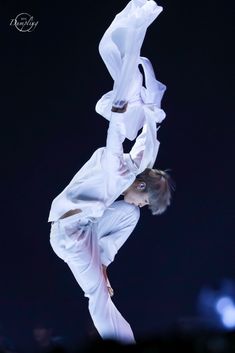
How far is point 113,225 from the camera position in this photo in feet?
8.18

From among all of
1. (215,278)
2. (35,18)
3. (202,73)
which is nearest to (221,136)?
(202,73)

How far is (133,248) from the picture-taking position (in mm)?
3053

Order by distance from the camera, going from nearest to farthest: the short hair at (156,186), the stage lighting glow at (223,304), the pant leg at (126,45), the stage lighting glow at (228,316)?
the pant leg at (126,45)
the short hair at (156,186)
the stage lighting glow at (228,316)
the stage lighting glow at (223,304)

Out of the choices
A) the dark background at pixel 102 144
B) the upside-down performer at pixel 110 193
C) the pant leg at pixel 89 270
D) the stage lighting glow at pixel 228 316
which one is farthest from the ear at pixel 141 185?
the stage lighting glow at pixel 228 316

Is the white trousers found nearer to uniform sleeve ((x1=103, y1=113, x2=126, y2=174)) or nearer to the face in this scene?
the face

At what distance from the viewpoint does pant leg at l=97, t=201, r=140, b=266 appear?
2.47 meters

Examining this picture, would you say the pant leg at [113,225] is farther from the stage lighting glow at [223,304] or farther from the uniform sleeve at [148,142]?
the stage lighting glow at [223,304]

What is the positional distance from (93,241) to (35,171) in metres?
0.75

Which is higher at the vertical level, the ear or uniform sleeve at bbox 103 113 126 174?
uniform sleeve at bbox 103 113 126 174

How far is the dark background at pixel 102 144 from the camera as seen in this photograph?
301 cm

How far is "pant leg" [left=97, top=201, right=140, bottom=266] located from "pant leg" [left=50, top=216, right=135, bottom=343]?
0.25 feet

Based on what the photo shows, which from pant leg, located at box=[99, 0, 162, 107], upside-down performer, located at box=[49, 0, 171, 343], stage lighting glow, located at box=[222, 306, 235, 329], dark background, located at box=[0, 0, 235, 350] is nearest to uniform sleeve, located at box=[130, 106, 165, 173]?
upside-down performer, located at box=[49, 0, 171, 343]

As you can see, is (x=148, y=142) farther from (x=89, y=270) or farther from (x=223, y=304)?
(x=223, y=304)

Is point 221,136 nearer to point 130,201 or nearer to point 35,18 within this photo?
point 130,201
